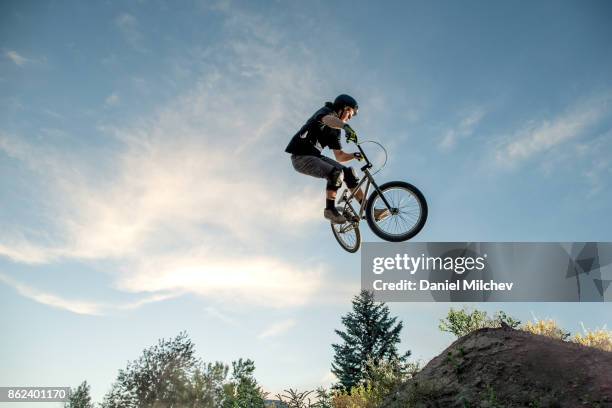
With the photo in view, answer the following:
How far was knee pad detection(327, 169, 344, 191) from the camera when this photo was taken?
9992mm

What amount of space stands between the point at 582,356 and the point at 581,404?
1958 mm

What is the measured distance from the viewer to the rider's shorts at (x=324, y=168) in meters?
9.99

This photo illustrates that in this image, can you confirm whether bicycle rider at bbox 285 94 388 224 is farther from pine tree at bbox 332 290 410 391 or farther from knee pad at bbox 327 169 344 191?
pine tree at bbox 332 290 410 391

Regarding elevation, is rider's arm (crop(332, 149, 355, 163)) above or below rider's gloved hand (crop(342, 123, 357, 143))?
above

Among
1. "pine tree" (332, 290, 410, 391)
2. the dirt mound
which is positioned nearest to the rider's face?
the dirt mound

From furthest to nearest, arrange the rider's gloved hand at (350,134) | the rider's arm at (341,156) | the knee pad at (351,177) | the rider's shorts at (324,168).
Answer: the knee pad at (351,177), the rider's arm at (341,156), the rider's shorts at (324,168), the rider's gloved hand at (350,134)

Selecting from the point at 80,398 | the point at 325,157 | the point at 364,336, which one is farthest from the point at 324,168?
the point at 80,398

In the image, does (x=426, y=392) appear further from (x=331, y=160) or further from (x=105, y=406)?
(x=105, y=406)

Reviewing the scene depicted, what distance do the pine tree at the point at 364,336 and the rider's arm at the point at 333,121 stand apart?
106ft

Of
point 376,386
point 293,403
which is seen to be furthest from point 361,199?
point 376,386

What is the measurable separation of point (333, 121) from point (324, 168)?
4.17ft

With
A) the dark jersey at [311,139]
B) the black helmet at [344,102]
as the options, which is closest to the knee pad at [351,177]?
the dark jersey at [311,139]

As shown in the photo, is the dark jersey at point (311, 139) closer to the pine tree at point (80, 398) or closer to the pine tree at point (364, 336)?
the pine tree at point (364, 336)

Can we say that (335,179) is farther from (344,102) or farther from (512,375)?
(512,375)
